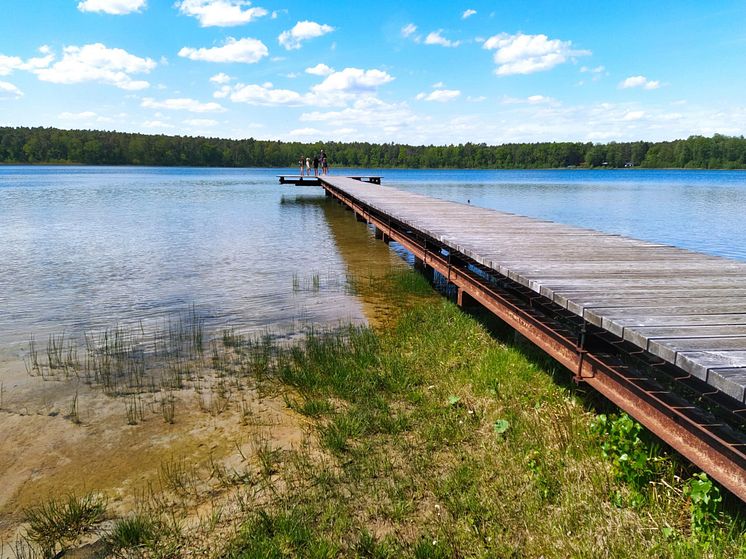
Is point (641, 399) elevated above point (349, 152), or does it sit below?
below

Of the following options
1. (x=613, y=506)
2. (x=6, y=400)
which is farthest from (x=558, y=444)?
(x=6, y=400)

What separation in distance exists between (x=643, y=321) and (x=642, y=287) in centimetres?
125

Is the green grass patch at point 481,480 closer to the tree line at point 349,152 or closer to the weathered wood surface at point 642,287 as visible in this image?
the weathered wood surface at point 642,287

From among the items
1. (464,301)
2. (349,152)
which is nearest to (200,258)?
(464,301)

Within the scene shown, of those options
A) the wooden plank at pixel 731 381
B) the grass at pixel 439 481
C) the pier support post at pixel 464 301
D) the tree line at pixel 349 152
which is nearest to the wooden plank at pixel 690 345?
the wooden plank at pixel 731 381

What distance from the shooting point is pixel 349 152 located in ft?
579

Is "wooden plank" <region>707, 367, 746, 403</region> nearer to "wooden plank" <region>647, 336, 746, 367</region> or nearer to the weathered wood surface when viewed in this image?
the weathered wood surface

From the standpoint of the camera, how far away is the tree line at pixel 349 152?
141625 millimetres

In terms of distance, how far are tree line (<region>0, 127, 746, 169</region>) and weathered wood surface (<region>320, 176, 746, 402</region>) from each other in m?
160

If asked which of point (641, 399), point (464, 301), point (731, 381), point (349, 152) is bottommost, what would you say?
point (464, 301)

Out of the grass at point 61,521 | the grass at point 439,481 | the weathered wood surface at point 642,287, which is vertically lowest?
the grass at point 61,521

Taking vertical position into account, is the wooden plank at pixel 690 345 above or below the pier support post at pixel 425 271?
above

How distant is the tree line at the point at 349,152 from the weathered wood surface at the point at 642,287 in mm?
160388

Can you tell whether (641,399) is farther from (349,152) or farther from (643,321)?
(349,152)
